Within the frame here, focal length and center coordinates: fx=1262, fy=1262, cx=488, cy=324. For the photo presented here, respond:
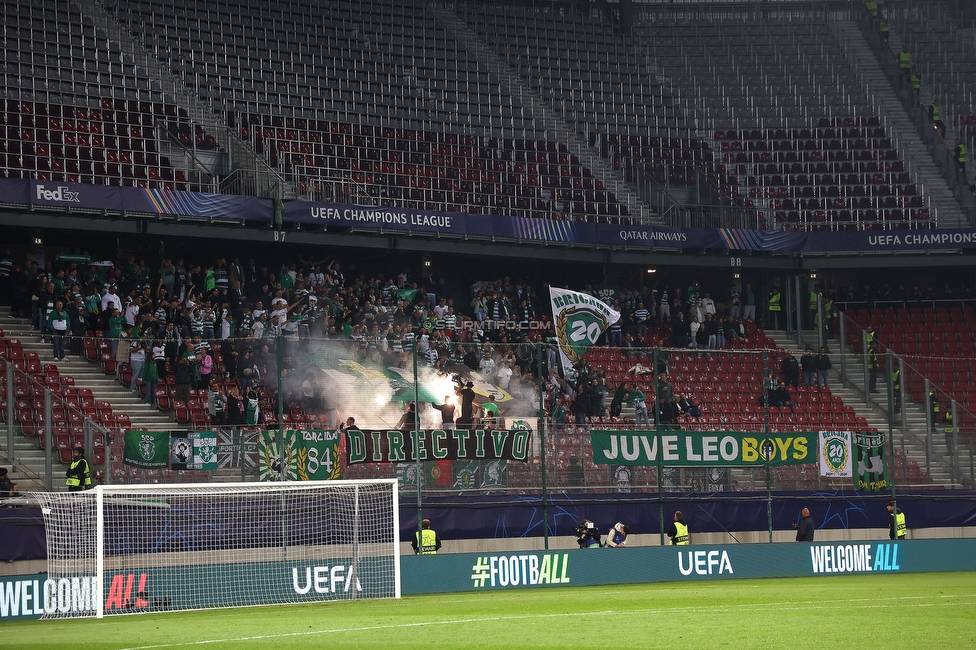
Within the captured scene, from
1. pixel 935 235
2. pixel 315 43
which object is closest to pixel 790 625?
pixel 935 235

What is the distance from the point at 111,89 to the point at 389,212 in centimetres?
857

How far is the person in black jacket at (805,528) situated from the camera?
2630 centimetres

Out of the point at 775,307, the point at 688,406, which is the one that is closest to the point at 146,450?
the point at 688,406

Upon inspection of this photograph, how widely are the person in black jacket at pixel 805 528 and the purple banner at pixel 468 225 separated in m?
13.0

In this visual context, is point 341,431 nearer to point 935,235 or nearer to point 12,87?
point 12,87

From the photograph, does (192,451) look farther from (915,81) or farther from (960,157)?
(915,81)

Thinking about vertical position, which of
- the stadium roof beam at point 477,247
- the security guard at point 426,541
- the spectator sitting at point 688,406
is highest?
the stadium roof beam at point 477,247

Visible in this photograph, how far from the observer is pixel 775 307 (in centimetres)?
4050

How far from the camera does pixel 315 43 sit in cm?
4153

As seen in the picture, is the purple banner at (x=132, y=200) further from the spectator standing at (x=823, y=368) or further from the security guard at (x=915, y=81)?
the security guard at (x=915, y=81)

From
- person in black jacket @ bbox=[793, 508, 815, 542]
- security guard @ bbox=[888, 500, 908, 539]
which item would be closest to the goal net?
person in black jacket @ bbox=[793, 508, 815, 542]

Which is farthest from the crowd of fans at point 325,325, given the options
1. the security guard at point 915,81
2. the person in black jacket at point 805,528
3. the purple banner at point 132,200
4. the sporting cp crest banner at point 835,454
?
the security guard at point 915,81

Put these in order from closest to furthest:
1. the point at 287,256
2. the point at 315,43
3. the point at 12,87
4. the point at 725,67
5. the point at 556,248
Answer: the point at 12,87 → the point at 287,256 → the point at 556,248 → the point at 315,43 → the point at 725,67

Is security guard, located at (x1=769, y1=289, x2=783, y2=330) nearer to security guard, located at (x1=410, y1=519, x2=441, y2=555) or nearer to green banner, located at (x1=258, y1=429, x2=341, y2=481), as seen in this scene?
security guard, located at (x1=410, y1=519, x2=441, y2=555)
